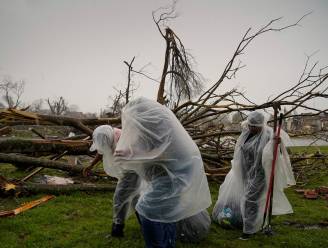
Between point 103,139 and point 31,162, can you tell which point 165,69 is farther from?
point 103,139

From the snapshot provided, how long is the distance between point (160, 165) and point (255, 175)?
1848mm

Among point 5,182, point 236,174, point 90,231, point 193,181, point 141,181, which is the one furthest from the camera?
point 5,182

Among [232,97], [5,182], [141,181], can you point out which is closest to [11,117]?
[5,182]

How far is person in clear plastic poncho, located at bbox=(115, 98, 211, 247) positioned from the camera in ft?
11.6

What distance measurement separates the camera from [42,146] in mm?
6789

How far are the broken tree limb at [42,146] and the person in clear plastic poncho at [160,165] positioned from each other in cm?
344

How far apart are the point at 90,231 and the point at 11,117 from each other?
3191 mm

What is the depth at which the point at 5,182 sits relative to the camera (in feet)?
20.2

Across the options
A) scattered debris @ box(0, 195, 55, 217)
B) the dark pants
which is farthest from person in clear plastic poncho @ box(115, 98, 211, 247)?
scattered debris @ box(0, 195, 55, 217)

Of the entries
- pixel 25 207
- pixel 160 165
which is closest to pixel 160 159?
pixel 160 165

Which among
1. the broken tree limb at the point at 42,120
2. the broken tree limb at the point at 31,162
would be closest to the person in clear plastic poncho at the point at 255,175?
the broken tree limb at the point at 42,120

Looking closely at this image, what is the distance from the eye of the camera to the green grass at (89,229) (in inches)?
176

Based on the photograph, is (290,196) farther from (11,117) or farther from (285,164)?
(11,117)

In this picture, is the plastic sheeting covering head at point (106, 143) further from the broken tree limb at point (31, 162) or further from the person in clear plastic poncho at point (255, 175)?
the broken tree limb at point (31, 162)
